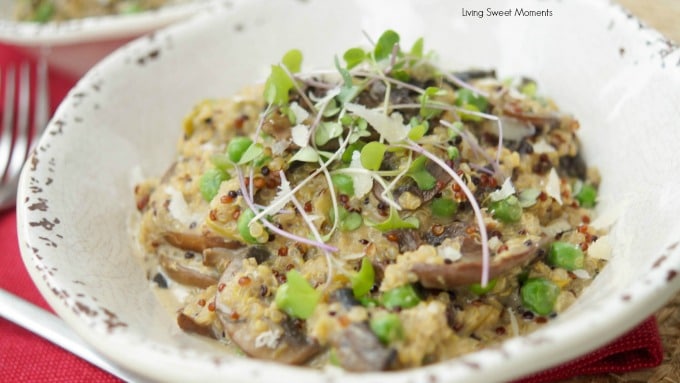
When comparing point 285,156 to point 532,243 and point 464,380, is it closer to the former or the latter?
point 532,243

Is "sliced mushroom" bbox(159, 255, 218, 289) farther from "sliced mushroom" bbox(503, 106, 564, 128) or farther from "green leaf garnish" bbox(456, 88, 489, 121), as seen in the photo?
"sliced mushroom" bbox(503, 106, 564, 128)

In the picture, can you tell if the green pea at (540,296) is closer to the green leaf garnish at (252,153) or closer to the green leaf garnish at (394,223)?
the green leaf garnish at (394,223)

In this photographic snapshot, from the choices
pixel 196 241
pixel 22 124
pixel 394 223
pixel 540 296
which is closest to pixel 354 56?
pixel 394 223

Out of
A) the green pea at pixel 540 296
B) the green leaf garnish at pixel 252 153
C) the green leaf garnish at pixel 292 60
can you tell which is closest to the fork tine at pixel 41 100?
the green leaf garnish at pixel 292 60

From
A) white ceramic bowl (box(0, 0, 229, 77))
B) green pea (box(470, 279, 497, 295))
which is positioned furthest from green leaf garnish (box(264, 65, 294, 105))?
white ceramic bowl (box(0, 0, 229, 77))

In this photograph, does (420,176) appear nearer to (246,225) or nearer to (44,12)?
(246,225)

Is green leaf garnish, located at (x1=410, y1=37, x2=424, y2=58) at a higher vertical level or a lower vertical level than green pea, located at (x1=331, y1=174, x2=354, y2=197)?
higher

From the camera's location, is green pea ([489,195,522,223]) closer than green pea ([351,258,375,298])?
No
